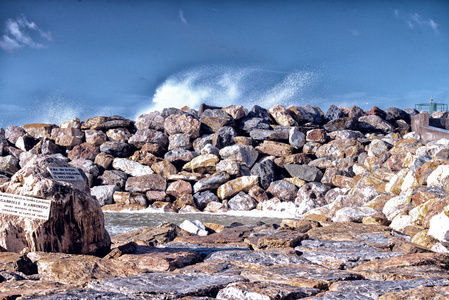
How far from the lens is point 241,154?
53.4 ft

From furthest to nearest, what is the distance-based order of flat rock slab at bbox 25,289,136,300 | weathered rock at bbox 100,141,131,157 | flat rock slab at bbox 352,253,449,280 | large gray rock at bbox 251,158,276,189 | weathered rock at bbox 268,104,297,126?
weathered rock at bbox 268,104,297,126
weathered rock at bbox 100,141,131,157
large gray rock at bbox 251,158,276,189
flat rock slab at bbox 352,253,449,280
flat rock slab at bbox 25,289,136,300

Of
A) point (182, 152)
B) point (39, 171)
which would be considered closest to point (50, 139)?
point (182, 152)

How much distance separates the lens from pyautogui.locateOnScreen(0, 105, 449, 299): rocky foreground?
3229 millimetres

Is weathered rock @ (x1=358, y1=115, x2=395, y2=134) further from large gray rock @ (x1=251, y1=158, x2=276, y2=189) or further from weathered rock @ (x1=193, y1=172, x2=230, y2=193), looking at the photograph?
weathered rock @ (x1=193, y1=172, x2=230, y2=193)

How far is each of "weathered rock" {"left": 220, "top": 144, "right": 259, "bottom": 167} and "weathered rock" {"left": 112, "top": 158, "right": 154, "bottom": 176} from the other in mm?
3189

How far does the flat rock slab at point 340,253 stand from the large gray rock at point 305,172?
32.7 ft

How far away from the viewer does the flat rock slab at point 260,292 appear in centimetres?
267

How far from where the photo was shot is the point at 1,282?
3180 mm

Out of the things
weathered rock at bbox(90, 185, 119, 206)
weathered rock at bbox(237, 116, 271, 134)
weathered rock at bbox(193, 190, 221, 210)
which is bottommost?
weathered rock at bbox(193, 190, 221, 210)

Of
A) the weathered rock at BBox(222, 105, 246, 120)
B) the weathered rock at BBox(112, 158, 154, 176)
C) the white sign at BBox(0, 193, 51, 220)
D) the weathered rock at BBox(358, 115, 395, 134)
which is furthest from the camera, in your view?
the weathered rock at BBox(358, 115, 395, 134)

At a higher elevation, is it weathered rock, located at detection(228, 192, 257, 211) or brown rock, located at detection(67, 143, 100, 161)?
brown rock, located at detection(67, 143, 100, 161)

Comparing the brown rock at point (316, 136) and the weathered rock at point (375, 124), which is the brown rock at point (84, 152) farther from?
the weathered rock at point (375, 124)

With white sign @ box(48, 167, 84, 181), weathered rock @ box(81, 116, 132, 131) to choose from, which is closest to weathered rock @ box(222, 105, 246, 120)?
weathered rock @ box(81, 116, 132, 131)

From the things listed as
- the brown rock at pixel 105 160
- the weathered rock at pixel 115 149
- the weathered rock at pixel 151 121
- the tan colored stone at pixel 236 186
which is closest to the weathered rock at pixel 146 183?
the tan colored stone at pixel 236 186
